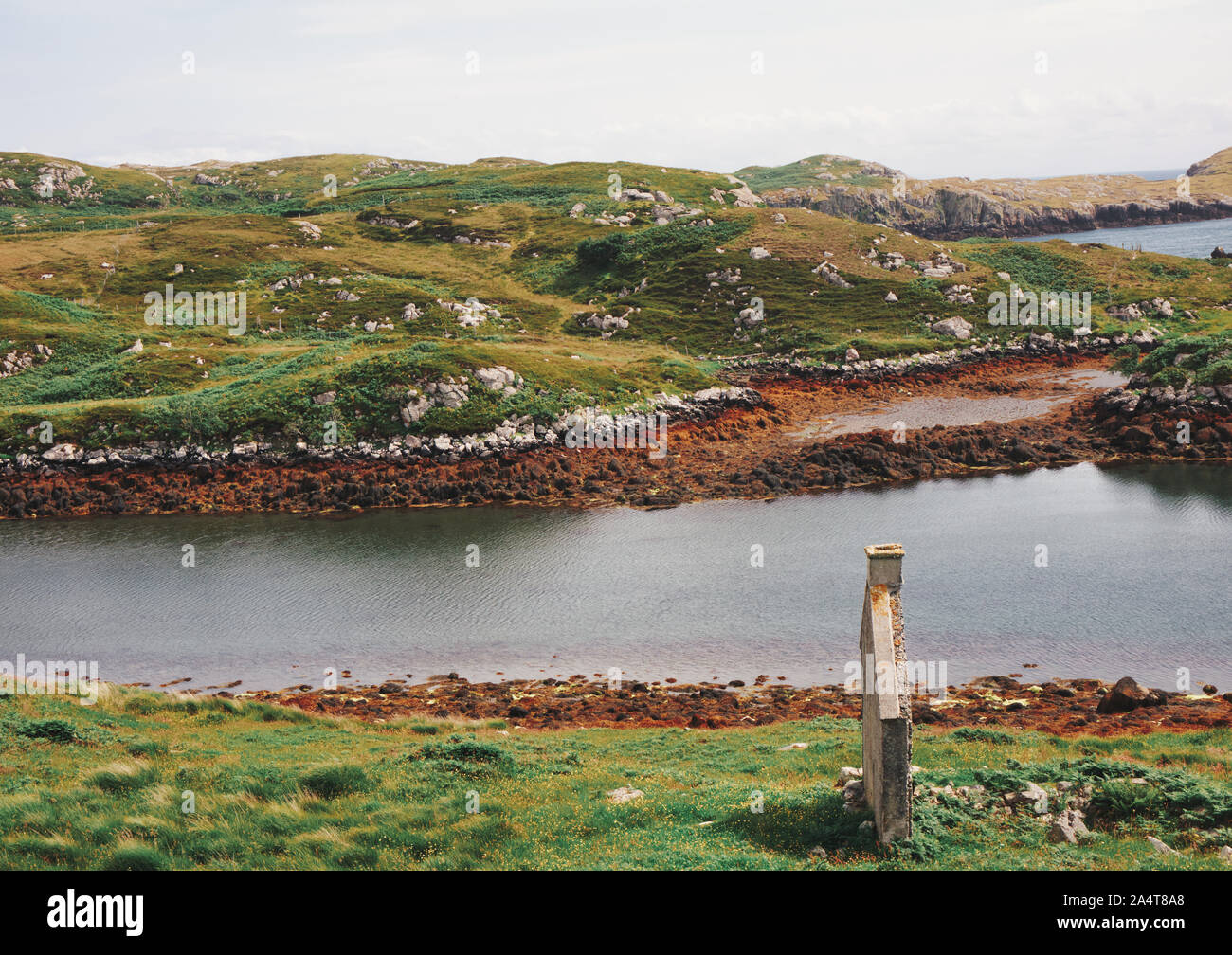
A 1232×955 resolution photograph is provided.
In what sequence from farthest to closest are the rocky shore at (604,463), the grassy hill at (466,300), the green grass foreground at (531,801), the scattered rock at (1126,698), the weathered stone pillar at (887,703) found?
1. the grassy hill at (466,300)
2. the rocky shore at (604,463)
3. the scattered rock at (1126,698)
4. the weathered stone pillar at (887,703)
5. the green grass foreground at (531,801)

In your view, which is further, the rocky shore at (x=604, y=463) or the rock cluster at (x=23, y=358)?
the rock cluster at (x=23, y=358)

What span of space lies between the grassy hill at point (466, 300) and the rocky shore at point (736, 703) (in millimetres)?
39071

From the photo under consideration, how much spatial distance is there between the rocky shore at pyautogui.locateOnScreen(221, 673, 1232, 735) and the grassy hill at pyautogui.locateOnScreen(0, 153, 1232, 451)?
39.1 meters

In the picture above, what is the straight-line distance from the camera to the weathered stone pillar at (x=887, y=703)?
54.9 ft

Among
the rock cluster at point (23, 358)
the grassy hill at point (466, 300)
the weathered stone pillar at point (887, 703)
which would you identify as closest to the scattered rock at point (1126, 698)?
the weathered stone pillar at point (887, 703)

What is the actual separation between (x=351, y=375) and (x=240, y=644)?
1562 inches

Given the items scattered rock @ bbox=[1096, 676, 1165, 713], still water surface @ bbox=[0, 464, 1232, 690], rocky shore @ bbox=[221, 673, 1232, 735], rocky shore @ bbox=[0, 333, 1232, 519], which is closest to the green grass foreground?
rocky shore @ bbox=[221, 673, 1232, 735]

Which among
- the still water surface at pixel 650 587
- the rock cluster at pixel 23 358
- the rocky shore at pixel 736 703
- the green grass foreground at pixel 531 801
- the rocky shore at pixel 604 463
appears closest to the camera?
the green grass foreground at pixel 531 801

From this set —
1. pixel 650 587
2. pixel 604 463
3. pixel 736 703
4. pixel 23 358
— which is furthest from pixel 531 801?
pixel 23 358

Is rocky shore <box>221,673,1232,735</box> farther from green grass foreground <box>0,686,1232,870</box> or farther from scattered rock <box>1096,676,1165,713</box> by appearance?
green grass foreground <box>0,686,1232,870</box>

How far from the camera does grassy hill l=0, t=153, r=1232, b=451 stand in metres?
75.9

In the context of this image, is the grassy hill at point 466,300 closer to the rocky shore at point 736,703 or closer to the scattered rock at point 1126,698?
the rocky shore at point 736,703
